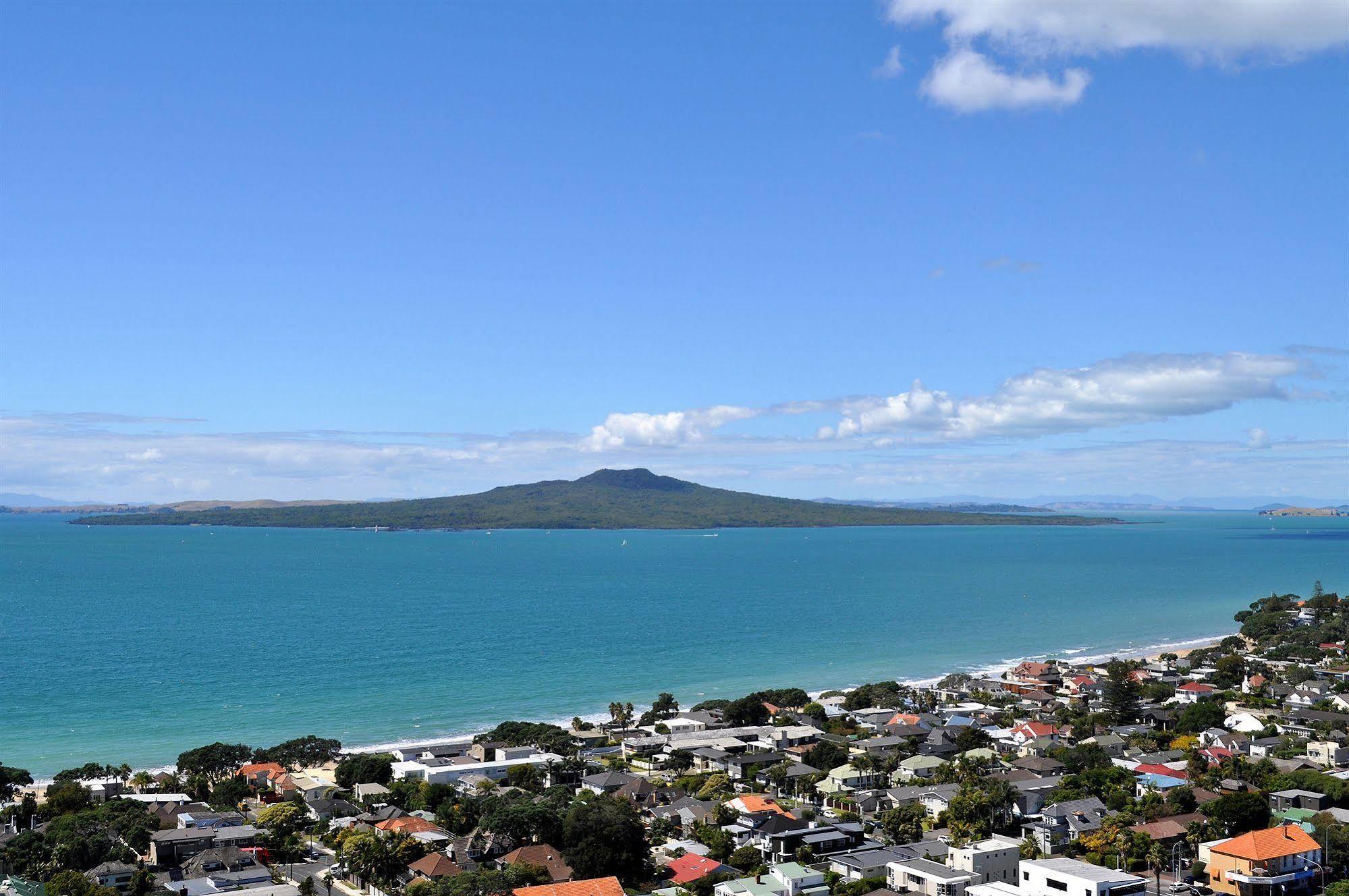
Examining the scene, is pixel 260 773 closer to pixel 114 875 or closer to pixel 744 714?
pixel 114 875

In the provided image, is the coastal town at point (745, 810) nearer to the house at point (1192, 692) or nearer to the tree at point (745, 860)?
the tree at point (745, 860)

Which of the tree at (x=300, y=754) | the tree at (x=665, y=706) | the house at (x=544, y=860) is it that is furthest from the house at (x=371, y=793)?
the tree at (x=665, y=706)

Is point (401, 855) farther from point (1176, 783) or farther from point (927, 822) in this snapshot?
point (1176, 783)

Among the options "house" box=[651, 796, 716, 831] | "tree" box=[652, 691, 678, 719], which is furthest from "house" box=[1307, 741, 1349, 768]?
"tree" box=[652, 691, 678, 719]

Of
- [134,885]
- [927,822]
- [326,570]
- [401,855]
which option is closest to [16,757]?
[134,885]

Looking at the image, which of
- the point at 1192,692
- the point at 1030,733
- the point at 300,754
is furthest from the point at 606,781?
the point at 1192,692

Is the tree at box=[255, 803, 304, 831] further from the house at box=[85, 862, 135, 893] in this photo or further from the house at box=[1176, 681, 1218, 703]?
the house at box=[1176, 681, 1218, 703]
